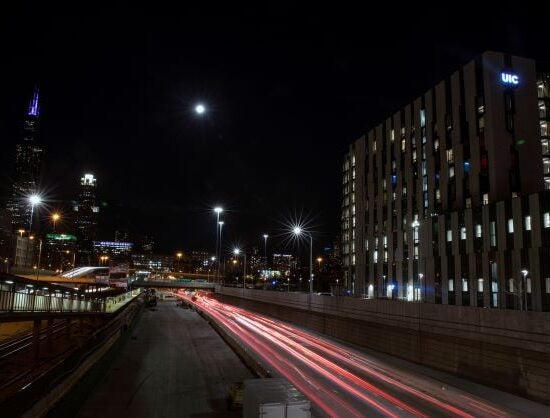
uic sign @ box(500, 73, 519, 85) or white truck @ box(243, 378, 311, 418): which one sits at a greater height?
uic sign @ box(500, 73, 519, 85)

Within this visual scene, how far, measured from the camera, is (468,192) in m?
74.8

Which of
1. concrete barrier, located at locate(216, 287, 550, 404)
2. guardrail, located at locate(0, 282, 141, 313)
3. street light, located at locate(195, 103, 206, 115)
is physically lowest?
concrete barrier, located at locate(216, 287, 550, 404)

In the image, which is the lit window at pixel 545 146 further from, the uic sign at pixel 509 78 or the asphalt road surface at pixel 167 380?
the asphalt road surface at pixel 167 380

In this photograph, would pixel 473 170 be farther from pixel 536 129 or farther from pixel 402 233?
pixel 402 233

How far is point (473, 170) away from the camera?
73.9m

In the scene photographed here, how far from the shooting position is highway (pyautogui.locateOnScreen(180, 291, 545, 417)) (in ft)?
65.9

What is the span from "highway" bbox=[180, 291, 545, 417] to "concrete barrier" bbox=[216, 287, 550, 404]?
5.69ft

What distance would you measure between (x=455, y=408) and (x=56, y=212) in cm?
5325

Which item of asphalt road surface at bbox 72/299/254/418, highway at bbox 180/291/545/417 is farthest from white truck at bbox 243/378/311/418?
asphalt road surface at bbox 72/299/254/418

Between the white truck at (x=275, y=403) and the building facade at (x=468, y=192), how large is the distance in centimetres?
4428

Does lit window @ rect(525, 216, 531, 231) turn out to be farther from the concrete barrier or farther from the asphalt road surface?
the asphalt road surface

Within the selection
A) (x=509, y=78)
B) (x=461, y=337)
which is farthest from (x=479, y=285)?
(x=461, y=337)

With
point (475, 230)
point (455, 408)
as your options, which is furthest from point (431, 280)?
point (455, 408)

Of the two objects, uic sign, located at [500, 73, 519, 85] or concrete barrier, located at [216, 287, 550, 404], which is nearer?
concrete barrier, located at [216, 287, 550, 404]
